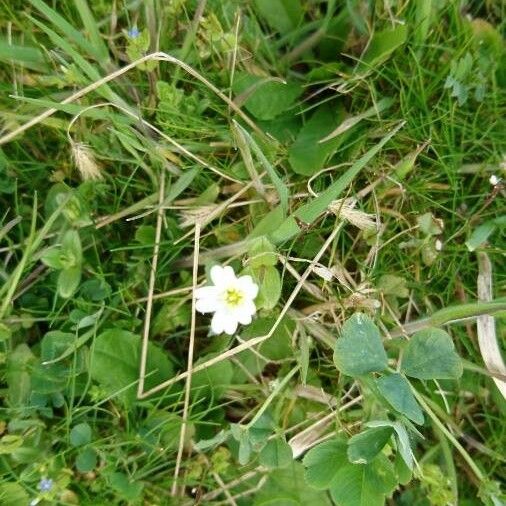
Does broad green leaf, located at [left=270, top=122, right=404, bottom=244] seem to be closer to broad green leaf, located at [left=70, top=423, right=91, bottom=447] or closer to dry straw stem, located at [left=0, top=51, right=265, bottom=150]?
dry straw stem, located at [left=0, top=51, right=265, bottom=150]

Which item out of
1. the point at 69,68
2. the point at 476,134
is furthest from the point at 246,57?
the point at 476,134

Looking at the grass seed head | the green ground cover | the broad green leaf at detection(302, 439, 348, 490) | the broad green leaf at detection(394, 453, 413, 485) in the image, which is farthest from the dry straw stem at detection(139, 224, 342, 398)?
the grass seed head

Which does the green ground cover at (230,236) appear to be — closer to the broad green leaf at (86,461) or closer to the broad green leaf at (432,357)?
the broad green leaf at (86,461)

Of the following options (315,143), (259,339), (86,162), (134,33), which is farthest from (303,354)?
(134,33)

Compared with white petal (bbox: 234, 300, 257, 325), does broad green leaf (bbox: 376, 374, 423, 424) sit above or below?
below

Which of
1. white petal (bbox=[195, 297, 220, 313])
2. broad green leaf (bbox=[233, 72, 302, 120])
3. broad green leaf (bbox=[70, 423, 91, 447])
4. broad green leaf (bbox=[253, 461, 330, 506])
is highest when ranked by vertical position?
broad green leaf (bbox=[233, 72, 302, 120])
